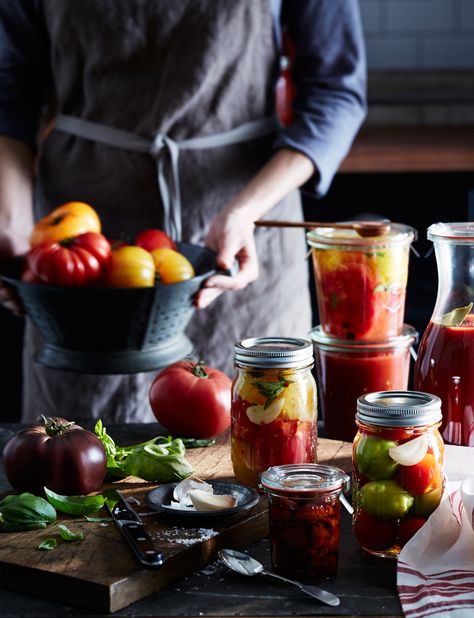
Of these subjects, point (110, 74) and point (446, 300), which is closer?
point (446, 300)

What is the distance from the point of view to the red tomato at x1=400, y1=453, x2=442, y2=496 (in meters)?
0.89

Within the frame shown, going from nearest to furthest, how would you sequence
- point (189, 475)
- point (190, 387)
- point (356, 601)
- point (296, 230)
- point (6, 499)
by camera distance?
point (356, 601) < point (6, 499) < point (189, 475) < point (190, 387) < point (296, 230)

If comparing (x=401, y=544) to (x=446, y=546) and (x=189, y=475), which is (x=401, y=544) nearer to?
(x=446, y=546)

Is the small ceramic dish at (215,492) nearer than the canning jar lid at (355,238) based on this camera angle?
Yes

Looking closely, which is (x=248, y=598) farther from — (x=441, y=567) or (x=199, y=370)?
(x=199, y=370)

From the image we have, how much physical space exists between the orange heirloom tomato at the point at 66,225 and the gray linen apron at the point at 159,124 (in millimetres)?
231

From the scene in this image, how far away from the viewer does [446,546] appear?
901 mm

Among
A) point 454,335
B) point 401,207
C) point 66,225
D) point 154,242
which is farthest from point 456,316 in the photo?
point 401,207

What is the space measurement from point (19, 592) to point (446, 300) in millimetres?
559

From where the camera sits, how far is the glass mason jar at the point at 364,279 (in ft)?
4.12

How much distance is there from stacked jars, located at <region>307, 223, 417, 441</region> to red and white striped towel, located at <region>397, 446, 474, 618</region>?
13.7 inches

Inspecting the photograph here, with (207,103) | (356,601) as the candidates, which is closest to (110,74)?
(207,103)

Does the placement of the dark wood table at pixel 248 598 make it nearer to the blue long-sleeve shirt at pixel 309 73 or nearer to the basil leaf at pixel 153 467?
the basil leaf at pixel 153 467

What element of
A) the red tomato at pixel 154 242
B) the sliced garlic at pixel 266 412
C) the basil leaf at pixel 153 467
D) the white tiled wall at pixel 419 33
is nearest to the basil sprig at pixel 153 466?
the basil leaf at pixel 153 467
